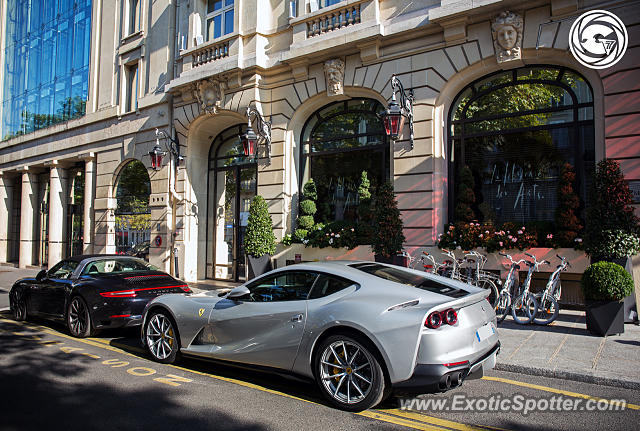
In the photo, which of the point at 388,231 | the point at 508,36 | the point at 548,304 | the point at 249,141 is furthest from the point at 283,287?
the point at 249,141

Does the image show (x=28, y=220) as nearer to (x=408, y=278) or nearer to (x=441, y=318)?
(x=408, y=278)

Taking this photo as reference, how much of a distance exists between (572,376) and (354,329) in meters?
2.87

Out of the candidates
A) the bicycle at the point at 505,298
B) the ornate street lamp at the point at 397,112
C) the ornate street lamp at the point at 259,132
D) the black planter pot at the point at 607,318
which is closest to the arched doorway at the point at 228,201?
the ornate street lamp at the point at 259,132

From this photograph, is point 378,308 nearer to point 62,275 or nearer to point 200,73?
point 62,275

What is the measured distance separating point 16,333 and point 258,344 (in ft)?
18.1

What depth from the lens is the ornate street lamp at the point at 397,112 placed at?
11055 millimetres

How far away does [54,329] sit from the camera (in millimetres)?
8594

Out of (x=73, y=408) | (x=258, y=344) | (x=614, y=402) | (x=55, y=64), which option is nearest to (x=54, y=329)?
(x=73, y=408)

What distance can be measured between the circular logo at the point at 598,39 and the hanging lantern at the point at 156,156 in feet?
42.7

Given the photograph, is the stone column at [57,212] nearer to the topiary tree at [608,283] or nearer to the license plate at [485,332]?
the topiary tree at [608,283]

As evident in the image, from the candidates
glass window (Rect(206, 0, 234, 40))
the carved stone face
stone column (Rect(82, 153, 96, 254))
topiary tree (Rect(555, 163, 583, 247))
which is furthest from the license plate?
stone column (Rect(82, 153, 96, 254))

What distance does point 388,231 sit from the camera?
1001cm

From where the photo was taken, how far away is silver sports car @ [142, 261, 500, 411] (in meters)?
4.17

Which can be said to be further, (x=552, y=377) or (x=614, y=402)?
(x=552, y=377)
